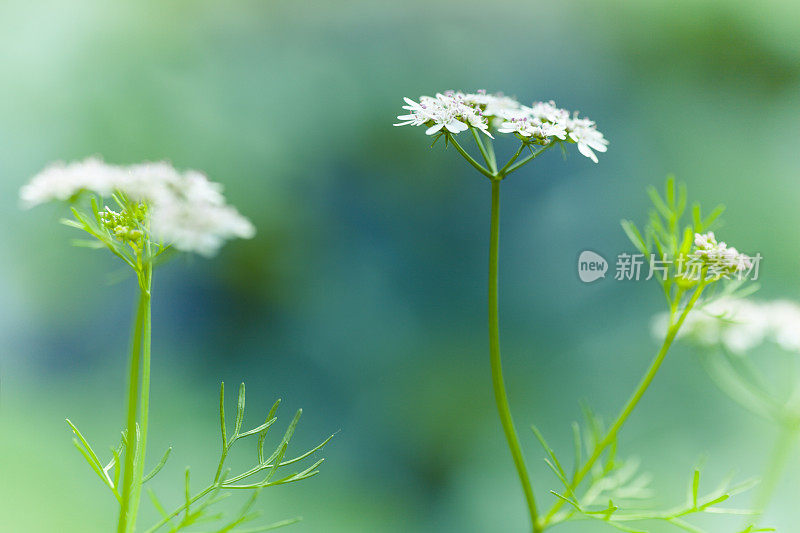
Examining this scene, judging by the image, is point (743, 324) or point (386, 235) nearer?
point (743, 324)

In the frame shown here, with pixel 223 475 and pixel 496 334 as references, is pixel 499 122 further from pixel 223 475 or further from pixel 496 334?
pixel 223 475

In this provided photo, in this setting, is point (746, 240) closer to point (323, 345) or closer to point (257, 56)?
point (323, 345)

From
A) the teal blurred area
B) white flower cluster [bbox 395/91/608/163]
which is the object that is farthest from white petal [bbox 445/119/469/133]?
the teal blurred area

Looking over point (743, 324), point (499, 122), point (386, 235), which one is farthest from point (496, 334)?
point (386, 235)

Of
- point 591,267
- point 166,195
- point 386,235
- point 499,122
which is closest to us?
point 166,195

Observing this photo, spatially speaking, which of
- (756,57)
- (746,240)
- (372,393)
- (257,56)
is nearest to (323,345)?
(372,393)

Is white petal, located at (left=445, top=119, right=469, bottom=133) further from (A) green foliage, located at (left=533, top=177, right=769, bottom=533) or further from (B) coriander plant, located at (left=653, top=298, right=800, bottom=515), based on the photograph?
(B) coriander plant, located at (left=653, top=298, right=800, bottom=515)

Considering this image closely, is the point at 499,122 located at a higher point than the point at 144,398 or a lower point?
higher
